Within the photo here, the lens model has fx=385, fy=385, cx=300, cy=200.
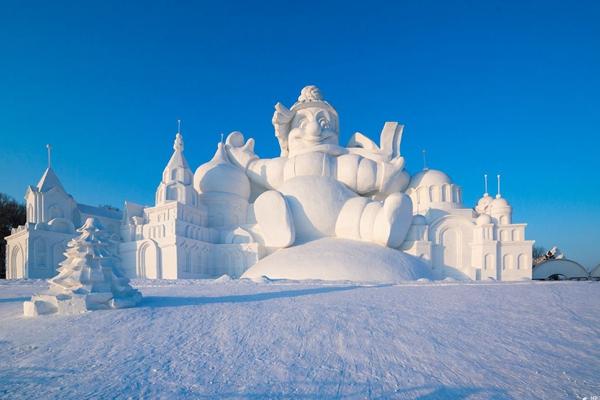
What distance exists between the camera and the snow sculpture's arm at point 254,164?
2284 centimetres

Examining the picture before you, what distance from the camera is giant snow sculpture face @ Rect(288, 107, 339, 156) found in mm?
23109

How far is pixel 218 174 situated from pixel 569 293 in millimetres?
17458

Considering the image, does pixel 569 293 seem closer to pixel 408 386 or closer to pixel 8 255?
pixel 408 386

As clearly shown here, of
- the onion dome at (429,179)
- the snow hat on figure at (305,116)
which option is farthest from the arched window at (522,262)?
the snow hat on figure at (305,116)

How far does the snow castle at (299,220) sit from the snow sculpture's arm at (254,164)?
0.06 m

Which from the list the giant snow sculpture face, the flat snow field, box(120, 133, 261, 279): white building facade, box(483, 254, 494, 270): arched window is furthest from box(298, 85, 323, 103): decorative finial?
the flat snow field

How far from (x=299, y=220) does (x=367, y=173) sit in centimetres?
482

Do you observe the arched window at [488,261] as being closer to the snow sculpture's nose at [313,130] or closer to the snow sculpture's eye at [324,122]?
the snow sculpture's nose at [313,130]

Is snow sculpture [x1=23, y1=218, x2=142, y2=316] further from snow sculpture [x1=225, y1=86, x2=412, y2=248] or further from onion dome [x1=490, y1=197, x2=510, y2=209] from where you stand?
onion dome [x1=490, y1=197, x2=510, y2=209]

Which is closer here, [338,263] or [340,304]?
[340,304]

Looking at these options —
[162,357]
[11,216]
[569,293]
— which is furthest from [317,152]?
[11,216]

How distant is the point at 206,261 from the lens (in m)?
20.3

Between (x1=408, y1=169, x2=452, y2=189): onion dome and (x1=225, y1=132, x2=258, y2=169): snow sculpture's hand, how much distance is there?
1000cm

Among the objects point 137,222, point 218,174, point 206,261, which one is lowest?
point 206,261
